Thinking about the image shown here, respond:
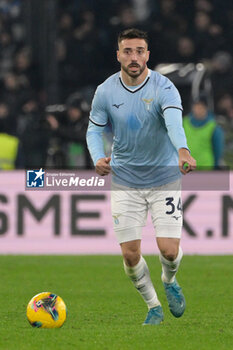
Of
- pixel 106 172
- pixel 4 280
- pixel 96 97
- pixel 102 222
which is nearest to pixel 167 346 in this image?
pixel 106 172

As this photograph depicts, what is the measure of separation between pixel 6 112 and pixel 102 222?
296 cm

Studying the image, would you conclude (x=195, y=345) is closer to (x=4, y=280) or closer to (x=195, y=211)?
(x=4, y=280)

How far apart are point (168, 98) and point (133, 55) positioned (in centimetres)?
41

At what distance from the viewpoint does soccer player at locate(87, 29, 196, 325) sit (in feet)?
24.4

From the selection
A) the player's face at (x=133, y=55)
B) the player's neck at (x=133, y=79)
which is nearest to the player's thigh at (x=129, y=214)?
the player's neck at (x=133, y=79)

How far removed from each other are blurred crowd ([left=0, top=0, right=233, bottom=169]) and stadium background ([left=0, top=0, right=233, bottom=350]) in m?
0.02

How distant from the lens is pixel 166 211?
7.55m

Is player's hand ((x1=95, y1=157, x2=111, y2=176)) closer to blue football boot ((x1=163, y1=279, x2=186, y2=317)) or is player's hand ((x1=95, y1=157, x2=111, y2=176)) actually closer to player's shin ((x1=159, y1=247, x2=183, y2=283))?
player's shin ((x1=159, y1=247, x2=183, y2=283))

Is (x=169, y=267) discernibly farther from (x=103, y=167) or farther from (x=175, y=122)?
(x=175, y=122)

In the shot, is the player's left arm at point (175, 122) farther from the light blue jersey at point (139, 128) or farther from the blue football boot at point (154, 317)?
the blue football boot at point (154, 317)

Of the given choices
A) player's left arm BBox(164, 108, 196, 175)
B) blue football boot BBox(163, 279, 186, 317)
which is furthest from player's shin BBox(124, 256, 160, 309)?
player's left arm BBox(164, 108, 196, 175)

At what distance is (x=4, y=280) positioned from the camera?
35.7ft

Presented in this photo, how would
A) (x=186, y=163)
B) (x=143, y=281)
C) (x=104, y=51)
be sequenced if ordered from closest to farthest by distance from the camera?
1. (x=186, y=163)
2. (x=143, y=281)
3. (x=104, y=51)

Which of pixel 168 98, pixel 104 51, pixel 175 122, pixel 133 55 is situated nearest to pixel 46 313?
pixel 175 122
